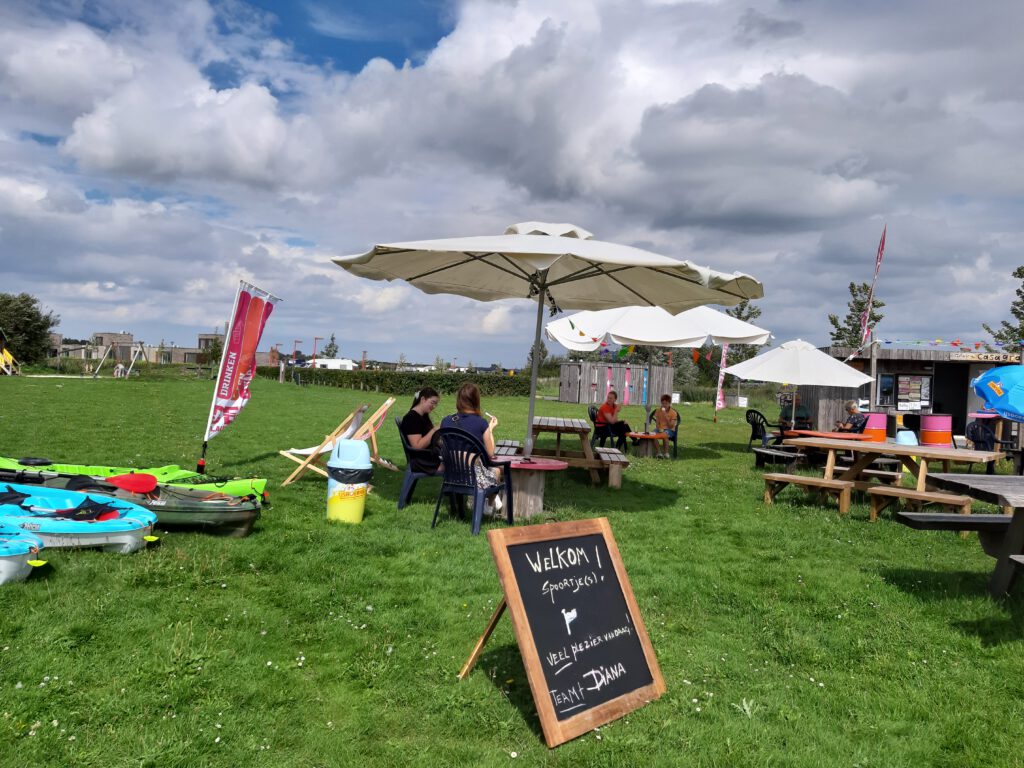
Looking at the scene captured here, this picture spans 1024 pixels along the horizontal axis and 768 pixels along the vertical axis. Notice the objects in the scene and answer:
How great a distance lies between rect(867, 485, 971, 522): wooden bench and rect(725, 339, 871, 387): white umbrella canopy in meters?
5.05

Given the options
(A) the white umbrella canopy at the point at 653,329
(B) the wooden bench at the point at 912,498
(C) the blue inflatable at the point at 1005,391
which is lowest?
(B) the wooden bench at the point at 912,498

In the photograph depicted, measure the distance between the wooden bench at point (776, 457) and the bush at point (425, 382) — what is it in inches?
779

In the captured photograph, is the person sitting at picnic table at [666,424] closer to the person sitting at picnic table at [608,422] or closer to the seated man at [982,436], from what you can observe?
the person sitting at picnic table at [608,422]

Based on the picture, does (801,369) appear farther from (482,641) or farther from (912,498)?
(482,641)

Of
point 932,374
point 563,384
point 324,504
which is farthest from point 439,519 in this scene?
point 563,384

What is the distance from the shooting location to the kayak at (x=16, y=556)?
12.5ft

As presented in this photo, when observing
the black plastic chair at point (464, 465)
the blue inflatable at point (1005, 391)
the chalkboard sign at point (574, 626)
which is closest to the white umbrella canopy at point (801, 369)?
the blue inflatable at point (1005, 391)

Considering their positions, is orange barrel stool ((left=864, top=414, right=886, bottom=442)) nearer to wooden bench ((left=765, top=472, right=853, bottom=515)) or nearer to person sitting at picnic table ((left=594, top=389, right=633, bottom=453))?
person sitting at picnic table ((left=594, top=389, right=633, bottom=453))

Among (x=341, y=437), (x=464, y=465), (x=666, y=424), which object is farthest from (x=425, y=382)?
(x=464, y=465)

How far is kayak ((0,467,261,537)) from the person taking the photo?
199 inches

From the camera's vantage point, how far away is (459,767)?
8.63 ft

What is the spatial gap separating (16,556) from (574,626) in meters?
3.08

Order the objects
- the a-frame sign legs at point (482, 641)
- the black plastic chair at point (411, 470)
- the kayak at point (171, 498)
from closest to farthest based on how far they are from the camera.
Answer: the a-frame sign legs at point (482, 641), the kayak at point (171, 498), the black plastic chair at point (411, 470)

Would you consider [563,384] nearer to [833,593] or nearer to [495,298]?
[495,298]
